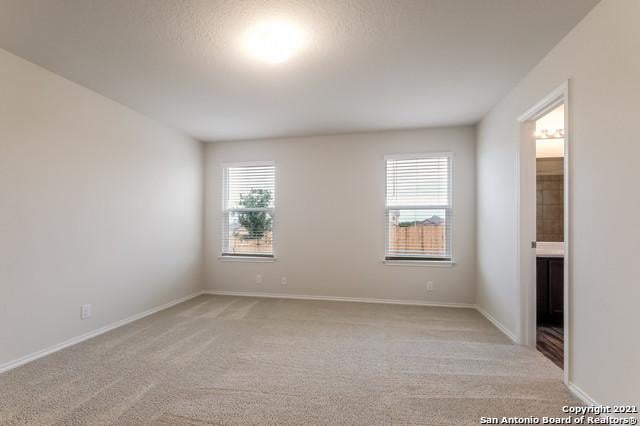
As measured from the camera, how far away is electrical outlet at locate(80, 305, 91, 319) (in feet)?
9.85

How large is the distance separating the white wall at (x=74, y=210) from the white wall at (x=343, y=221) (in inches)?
46.7

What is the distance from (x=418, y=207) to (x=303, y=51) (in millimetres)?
2835

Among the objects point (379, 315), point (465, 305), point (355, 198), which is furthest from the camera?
point (355, 198)

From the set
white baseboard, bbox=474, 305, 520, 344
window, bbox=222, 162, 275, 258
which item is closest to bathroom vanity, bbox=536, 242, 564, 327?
white baseboard, bbox=474, 305, 520, 344

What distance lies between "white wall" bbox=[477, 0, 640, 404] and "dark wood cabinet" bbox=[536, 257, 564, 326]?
1675 mm

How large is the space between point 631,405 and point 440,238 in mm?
2859

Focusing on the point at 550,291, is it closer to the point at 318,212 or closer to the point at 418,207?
the point at 418,207

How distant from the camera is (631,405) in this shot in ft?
5.25

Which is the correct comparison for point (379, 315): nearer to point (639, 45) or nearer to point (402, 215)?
point (402, 215)

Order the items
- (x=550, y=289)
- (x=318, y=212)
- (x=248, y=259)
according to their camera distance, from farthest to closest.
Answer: (x=248, y=259), (x=318, y=212), (x=550, y=289)

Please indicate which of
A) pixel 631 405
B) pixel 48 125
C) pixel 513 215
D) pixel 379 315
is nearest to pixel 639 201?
pixel 631 405

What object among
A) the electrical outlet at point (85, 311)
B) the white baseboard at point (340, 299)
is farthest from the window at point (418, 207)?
the electrical outlet at point (85, 311)

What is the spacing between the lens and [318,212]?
4688mm

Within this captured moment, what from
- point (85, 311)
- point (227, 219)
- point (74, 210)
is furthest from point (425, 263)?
point (74, 210)
